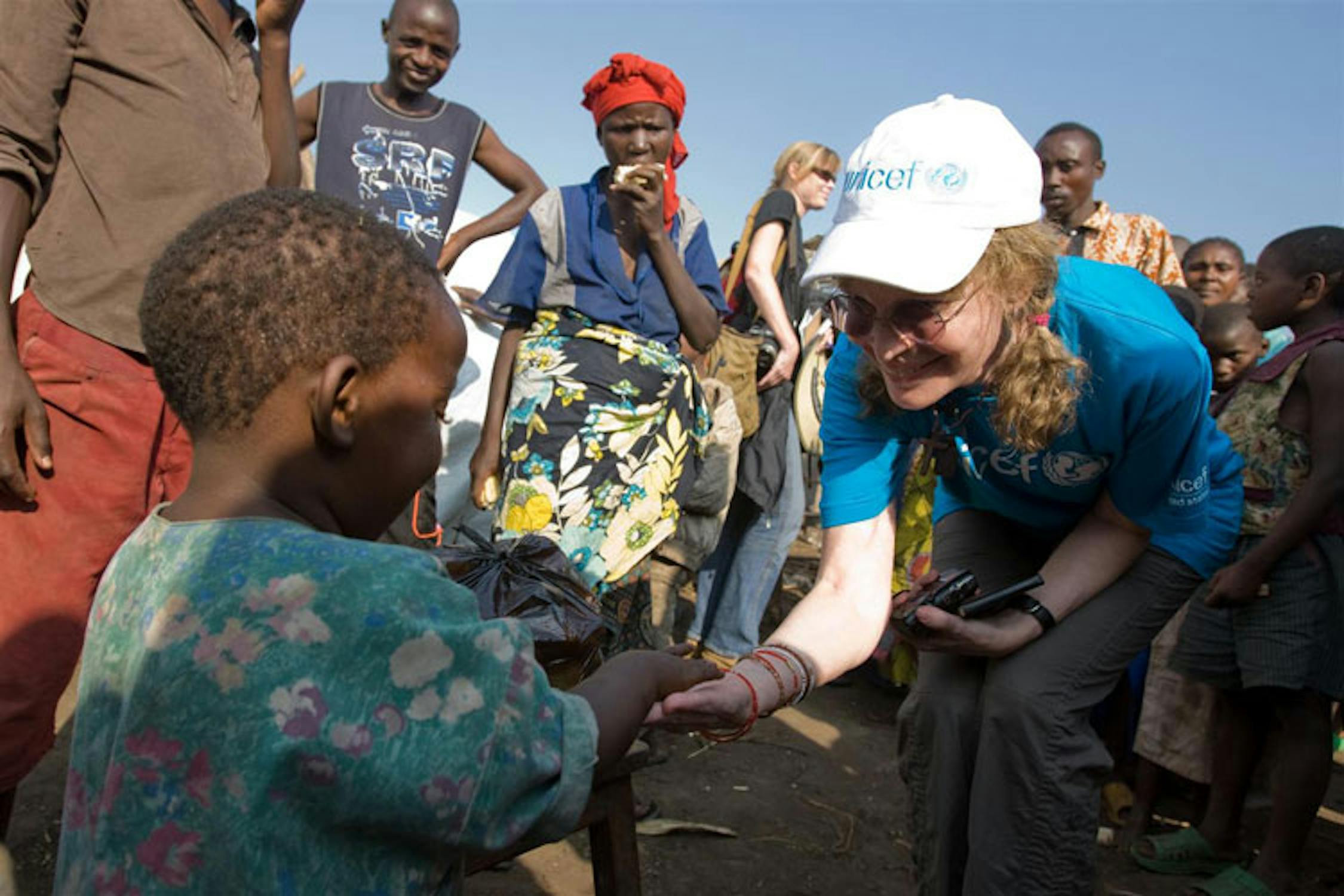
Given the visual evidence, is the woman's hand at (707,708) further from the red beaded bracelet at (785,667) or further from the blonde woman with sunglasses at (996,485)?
the red beaded bracelet at (785,667)

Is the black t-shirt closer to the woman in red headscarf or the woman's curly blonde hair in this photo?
the woman in red headscarf

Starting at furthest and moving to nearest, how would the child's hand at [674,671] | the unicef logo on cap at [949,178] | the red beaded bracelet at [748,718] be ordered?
the red beaded bracelet at [748,718] → the unicef logo on cap at [949,178] → the child's hand at [674,671]

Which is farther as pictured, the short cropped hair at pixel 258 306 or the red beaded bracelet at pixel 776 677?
the red beaded bracelet at pixel 776 677

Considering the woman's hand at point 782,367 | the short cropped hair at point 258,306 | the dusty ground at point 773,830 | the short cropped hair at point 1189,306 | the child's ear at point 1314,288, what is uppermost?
the child's ear at point 1314,288

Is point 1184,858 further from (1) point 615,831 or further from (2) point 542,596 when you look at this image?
(2) point 542,596

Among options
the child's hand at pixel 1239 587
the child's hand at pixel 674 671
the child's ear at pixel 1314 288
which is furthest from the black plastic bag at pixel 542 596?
the child's ear at pixel 1314 288

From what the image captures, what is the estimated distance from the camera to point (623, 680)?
155 cm

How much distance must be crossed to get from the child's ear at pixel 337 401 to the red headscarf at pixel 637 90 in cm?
233

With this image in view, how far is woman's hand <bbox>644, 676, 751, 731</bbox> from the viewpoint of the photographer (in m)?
1.94

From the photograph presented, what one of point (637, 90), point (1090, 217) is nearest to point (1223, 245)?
point (1090, 217)

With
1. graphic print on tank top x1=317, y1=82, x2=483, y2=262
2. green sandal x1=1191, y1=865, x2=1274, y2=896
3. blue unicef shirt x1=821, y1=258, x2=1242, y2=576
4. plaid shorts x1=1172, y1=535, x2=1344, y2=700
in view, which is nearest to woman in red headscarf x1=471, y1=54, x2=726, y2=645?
graphic print on tank top x1=317, y1=82, x2=483, y2=262

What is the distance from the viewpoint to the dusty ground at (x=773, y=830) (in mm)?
3160

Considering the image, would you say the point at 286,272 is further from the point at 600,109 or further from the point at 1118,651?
the point at 600,109

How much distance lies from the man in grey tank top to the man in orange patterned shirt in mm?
2884
